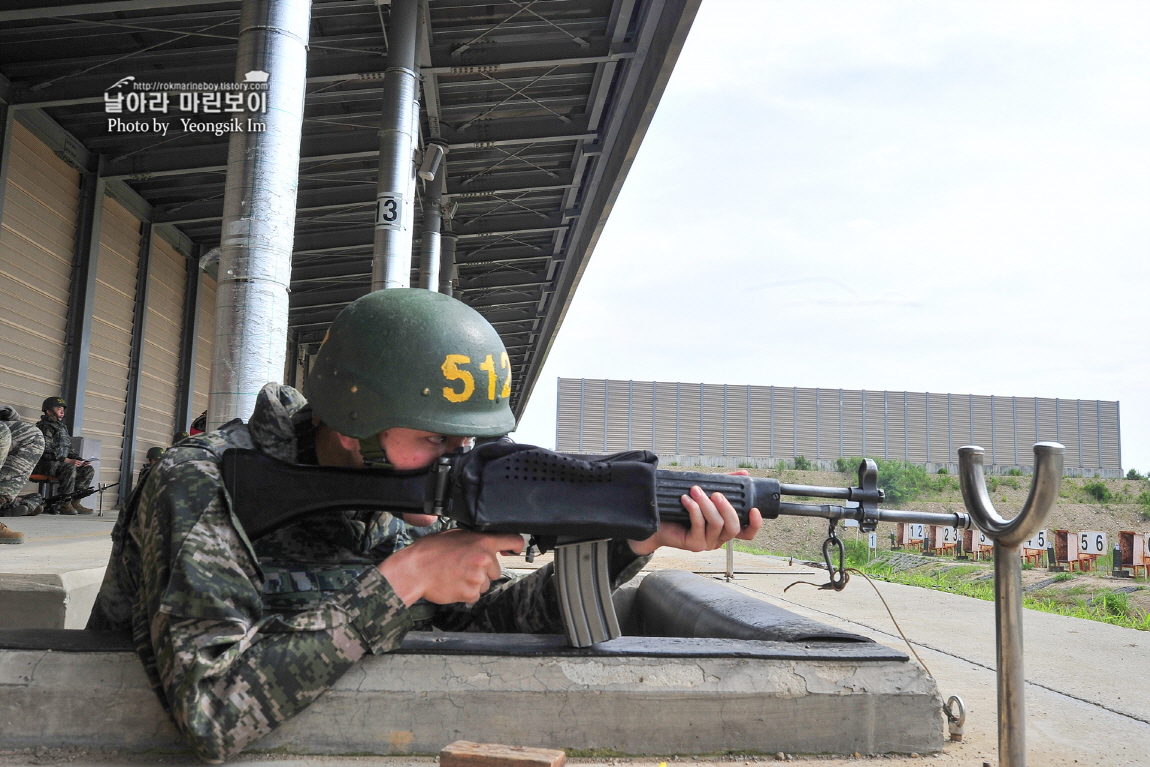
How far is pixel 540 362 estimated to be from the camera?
1196 inches

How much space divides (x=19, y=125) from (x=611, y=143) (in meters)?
7.71

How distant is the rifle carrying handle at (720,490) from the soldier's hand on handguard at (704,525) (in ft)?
0.05

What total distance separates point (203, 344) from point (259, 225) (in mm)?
14597

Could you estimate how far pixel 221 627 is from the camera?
167 cm

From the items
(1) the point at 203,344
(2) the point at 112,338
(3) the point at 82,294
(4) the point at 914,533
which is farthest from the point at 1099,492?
(3) the point at 82,294

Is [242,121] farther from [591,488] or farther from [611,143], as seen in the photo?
[611,143]

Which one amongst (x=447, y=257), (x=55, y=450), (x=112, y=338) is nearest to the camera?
(x=55, y=450)

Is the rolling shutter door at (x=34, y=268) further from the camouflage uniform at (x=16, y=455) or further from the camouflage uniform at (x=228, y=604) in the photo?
the camouflage uniform at (x=228, y=604)

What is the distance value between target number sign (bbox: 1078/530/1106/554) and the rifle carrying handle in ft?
54.6

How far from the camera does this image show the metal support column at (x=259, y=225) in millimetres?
4266

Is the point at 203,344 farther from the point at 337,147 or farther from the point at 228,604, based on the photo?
the point at 228,604

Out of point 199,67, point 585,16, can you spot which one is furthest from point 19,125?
point 585,16

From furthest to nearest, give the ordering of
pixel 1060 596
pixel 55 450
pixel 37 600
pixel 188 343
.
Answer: pixel 188 343 → pixel 1060 596 → pixel 55 450 → pixel 37 600

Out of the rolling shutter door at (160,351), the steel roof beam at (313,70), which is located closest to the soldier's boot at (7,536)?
the steel roof beam at (313,70)
